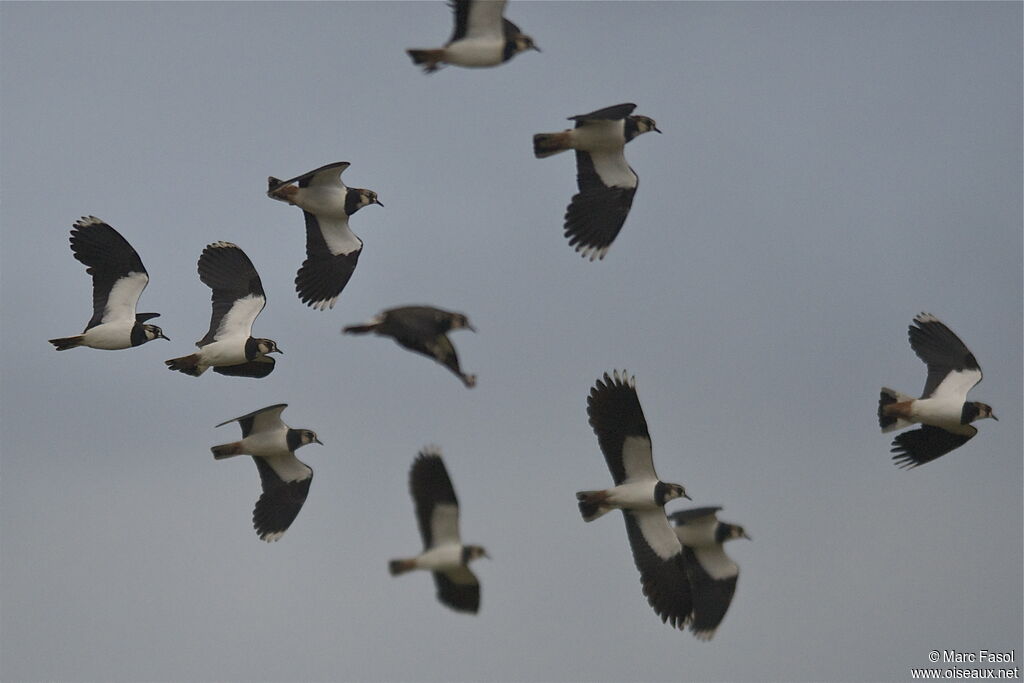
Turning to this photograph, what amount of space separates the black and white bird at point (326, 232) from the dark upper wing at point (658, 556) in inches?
206

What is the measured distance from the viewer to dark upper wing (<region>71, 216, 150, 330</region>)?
24.9m

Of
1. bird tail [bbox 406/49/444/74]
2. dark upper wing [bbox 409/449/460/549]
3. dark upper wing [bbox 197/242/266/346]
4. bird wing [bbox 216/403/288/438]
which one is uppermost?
bird tail [bbox 406/49/444/74]

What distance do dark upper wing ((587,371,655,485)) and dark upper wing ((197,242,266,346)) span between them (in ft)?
16.9

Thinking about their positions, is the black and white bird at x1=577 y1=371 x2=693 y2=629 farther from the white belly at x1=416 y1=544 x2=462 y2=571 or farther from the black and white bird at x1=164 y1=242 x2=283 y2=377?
the black and white bird at x1=164 y1=242 x2=283 y2=377

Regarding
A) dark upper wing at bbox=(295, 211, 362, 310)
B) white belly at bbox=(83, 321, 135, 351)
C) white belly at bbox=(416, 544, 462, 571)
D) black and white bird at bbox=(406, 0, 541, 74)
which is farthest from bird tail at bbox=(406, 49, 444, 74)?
white belly at bbox=(83, 321, 135, 351)

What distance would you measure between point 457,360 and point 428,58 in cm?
367

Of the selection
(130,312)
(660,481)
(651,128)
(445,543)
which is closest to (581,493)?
(660,481)

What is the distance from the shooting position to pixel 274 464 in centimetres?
2462

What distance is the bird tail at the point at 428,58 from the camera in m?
21.1

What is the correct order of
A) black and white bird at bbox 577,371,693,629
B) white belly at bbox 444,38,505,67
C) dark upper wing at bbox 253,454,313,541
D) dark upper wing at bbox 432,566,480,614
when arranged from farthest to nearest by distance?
dark upper wing at bbox 253,454,313,541
black and white bird at bbox 577,371,693,629
white belly at bbox 444,38,505,67
dark upper wing at bbox 432,566,480,614

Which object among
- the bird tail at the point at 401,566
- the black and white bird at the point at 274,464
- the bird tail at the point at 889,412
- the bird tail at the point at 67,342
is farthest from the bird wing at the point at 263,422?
the bird tail at the point at 889,412

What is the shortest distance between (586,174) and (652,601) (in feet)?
17.5

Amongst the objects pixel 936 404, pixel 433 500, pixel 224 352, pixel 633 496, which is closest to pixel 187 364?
pixel 224 352

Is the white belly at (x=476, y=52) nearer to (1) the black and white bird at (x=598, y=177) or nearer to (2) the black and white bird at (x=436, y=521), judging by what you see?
(1) the black and white bird at (x=598, y=177)
